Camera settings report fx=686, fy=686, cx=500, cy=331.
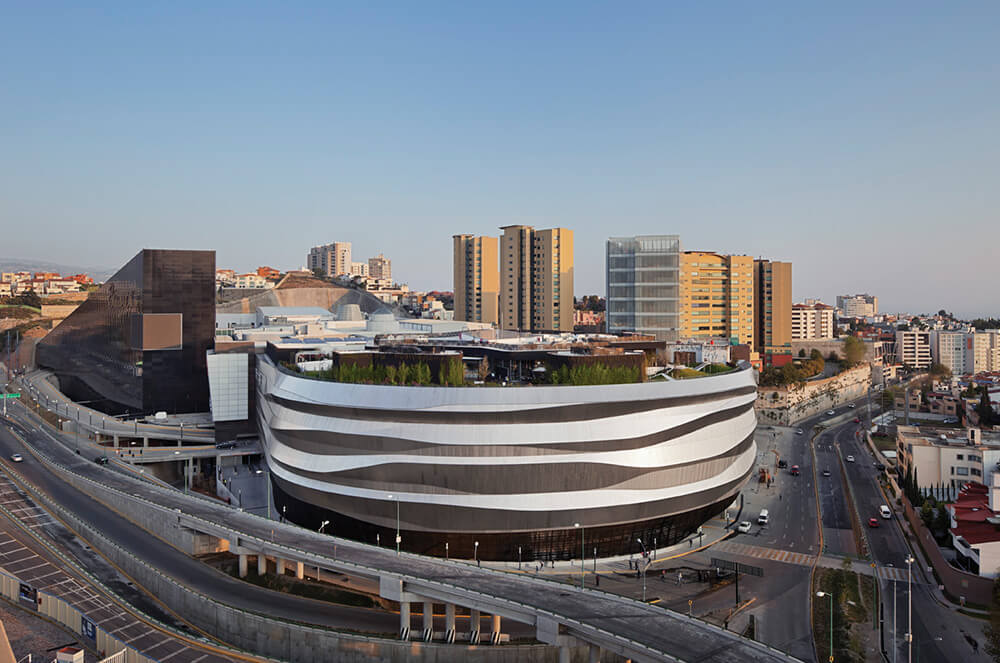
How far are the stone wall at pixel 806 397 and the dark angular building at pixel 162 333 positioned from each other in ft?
291

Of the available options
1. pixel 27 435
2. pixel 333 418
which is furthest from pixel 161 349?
pixel 333 418

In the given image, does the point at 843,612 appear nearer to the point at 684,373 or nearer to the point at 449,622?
the point at 449,622

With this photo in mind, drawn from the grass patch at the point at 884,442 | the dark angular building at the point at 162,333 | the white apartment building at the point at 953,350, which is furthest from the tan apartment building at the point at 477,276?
the white apartment building at the point at 953,350

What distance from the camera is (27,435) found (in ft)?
260

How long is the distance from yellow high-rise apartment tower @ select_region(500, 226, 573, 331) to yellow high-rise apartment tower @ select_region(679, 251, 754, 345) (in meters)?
30.5

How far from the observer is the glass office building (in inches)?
4670

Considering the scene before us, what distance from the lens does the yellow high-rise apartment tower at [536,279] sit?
5984 inches

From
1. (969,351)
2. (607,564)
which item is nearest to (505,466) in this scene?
(607,564)

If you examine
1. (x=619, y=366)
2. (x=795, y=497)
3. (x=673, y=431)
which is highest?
(x=619, y=366)

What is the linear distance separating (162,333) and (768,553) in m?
69.7

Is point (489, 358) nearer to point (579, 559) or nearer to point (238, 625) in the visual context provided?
point (579, 559)

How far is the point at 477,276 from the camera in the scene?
160m

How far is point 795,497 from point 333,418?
47.2 meters

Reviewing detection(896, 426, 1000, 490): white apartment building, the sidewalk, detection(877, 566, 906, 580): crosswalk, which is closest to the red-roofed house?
detection(877, 566, 906, 580): crosswalk
